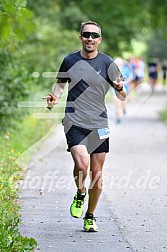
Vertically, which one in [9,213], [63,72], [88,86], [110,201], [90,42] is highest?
[90,42]

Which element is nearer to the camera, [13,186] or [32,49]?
[13,186]

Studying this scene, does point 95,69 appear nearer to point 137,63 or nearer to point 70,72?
point 70,72

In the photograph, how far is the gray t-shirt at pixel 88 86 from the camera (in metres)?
8.64

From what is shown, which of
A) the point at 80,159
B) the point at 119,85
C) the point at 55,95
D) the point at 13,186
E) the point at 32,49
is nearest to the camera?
the point at 119,85

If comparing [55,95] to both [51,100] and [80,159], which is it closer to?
[51,100]

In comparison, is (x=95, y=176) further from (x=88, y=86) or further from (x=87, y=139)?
(x=88, y=86)

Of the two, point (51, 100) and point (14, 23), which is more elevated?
point (14, 23)

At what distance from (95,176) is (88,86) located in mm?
926

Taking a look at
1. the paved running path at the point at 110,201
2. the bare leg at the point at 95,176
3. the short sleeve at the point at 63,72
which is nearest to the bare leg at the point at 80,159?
the bare leg at the point at 95,176

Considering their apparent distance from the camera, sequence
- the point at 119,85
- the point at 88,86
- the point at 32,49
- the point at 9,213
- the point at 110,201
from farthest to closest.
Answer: the point at 32,49, the point at 110,201, the point at 9,213, the point at 88,86, the point at 119,85

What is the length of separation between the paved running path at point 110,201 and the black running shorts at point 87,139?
857mm

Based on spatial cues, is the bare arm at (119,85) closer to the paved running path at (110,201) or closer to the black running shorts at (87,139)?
the black running shorts at (87,139)

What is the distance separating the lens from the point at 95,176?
28.6ft

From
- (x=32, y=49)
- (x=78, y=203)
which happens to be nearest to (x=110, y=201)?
(x=78, y=203)
